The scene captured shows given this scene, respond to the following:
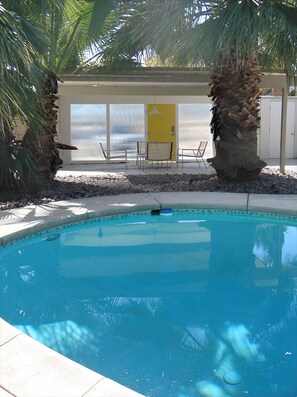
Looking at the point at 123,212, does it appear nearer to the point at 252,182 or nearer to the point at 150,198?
the point at 150,198

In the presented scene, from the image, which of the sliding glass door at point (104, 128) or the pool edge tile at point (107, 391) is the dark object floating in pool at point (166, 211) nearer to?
the pool edge tile at point (107, 391)

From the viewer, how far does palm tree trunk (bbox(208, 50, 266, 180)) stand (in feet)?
27.5

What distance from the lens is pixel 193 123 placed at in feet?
50.1

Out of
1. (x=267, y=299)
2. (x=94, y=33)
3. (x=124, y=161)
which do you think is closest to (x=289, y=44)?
(x=94, y=33)

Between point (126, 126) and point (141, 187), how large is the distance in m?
6.26

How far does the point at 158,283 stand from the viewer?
4566mm

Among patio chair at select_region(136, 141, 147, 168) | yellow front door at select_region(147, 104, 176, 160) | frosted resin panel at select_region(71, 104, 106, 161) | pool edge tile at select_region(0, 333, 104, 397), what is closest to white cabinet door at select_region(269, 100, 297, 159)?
yellow front door at select_region(147, 104, 176, 160)

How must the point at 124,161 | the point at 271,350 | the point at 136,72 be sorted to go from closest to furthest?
the point at 271,350
the point at 136,72
the point at 124,161

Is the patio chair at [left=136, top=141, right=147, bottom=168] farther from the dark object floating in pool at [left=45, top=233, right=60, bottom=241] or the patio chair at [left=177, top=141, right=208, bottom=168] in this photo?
the dark object floating in pool at [left=45, top=233, right=60, bottom=241]

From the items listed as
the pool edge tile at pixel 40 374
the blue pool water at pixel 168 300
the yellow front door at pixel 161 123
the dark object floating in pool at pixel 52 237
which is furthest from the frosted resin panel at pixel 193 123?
the pool edge tile at pixel 40 374

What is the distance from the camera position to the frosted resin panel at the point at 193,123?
1513 centimetres

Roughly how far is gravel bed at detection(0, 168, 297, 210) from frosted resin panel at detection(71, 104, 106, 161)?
4617 millimetres

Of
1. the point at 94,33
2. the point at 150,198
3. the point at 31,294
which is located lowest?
the point at 31,294

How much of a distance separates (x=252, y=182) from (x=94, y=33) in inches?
165
